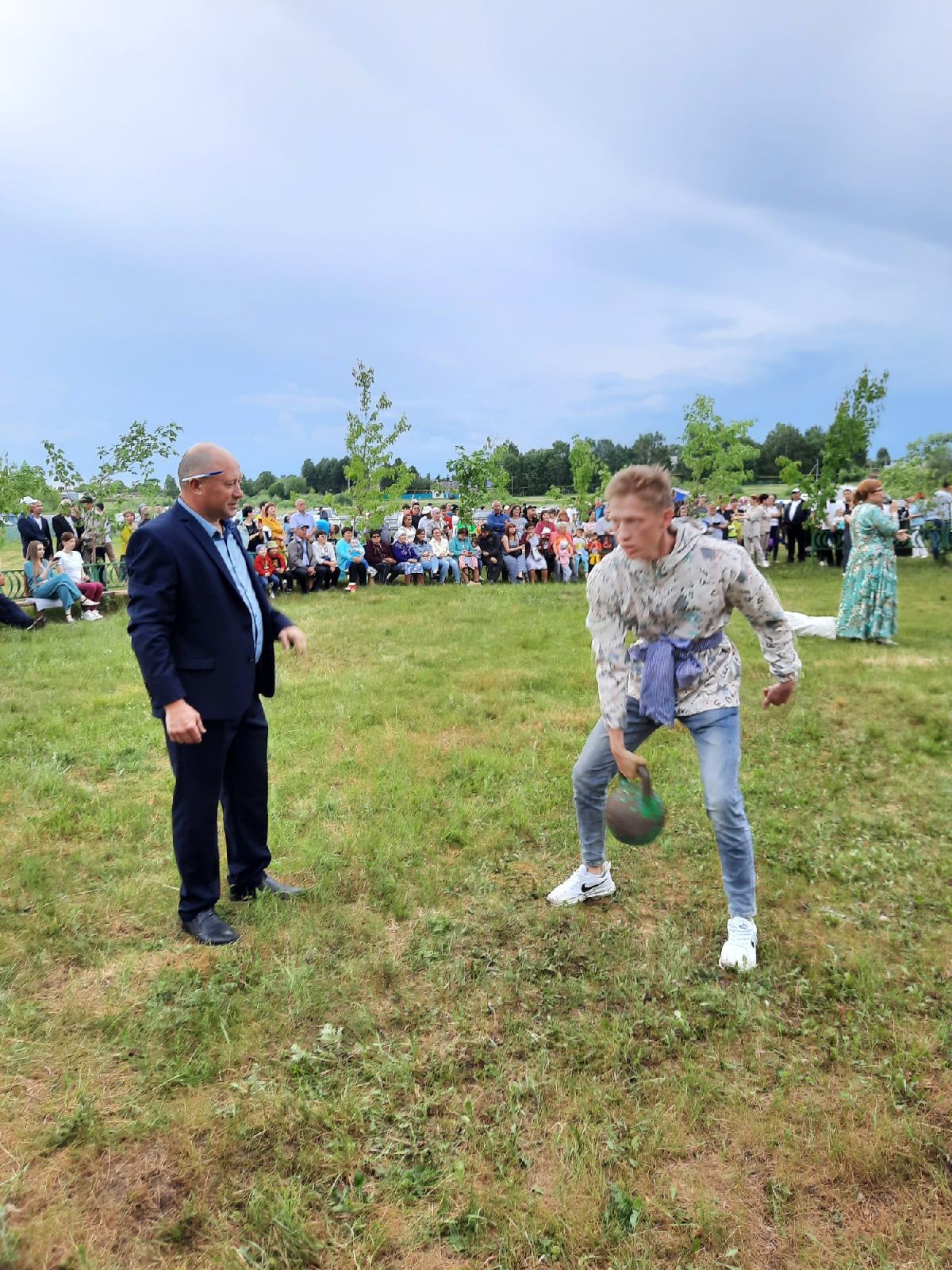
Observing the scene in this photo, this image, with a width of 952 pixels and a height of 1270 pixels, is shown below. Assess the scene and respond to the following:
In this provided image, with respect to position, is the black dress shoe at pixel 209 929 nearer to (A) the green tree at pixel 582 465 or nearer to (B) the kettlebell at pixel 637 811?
(B) the kettlebell at pixel 637 811

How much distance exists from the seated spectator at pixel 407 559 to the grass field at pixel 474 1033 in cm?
1176

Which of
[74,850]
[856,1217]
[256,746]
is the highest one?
[256,746]

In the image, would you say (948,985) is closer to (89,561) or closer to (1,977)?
(1,977)

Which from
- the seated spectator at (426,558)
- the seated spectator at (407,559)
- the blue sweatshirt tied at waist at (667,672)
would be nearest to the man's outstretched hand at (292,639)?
the blue sweatshirt tied at waist at (667,672)

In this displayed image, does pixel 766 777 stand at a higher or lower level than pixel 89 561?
lower

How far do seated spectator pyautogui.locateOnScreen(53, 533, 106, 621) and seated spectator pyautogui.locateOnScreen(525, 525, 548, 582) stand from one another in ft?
30.6

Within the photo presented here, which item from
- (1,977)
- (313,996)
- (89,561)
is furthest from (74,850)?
(89,561)

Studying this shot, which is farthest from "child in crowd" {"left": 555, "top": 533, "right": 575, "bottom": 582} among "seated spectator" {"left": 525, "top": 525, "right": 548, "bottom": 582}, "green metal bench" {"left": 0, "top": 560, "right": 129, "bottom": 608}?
"green metal bench" {"left": 0, "top": 560, "right": 129, "bottom": 608}

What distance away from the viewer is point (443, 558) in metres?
18.2

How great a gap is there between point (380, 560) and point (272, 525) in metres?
2.50

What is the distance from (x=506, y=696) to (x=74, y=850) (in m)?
4.27

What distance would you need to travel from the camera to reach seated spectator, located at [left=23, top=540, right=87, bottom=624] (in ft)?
41.5

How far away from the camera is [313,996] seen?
3338mm

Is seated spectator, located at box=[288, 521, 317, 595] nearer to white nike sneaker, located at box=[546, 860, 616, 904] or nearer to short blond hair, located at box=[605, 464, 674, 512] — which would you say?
white nike sneaker, located at box=[546, 860, 616, 904]
